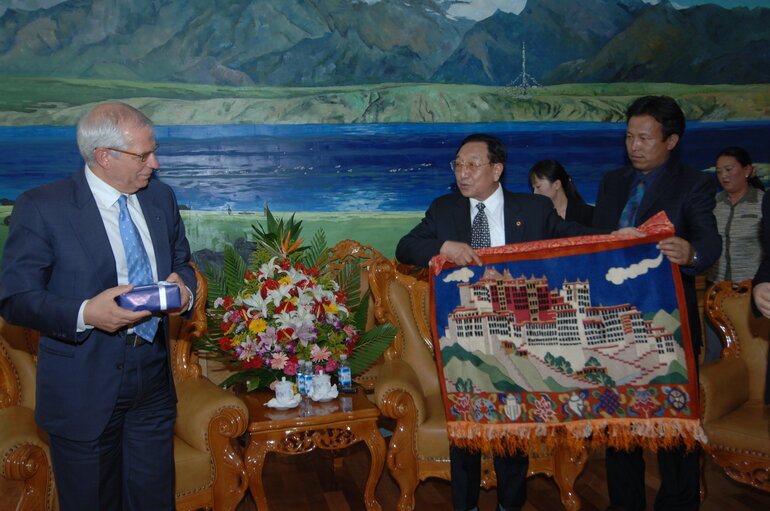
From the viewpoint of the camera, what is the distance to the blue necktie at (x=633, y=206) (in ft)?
9.12

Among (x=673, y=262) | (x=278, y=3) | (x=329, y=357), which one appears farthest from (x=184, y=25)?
(x=673, y=262)

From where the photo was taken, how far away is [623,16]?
16.5 feet

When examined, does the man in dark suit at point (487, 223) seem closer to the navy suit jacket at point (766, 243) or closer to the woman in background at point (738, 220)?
the navy suit jacket at point (766, 243)

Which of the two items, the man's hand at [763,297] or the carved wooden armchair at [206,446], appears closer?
the man's hand at [763,297]

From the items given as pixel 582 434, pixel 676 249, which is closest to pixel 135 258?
pixel 582 434

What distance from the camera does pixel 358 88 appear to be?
464 cm

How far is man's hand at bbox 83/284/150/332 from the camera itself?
1.81 m

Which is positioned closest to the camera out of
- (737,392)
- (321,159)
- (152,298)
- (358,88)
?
(152,298)

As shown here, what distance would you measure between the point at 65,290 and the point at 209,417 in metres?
1.10

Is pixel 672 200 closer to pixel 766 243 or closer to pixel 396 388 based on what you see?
pixel 766 243

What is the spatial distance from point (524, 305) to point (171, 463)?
1.41 m

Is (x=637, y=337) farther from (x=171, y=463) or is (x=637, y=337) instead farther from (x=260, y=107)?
(x=260, y=107)

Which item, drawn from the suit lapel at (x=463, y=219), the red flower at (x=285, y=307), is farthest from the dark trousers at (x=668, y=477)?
the red flower at (x=285, y=307)

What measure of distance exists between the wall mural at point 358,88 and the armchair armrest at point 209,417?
1.64 meters
